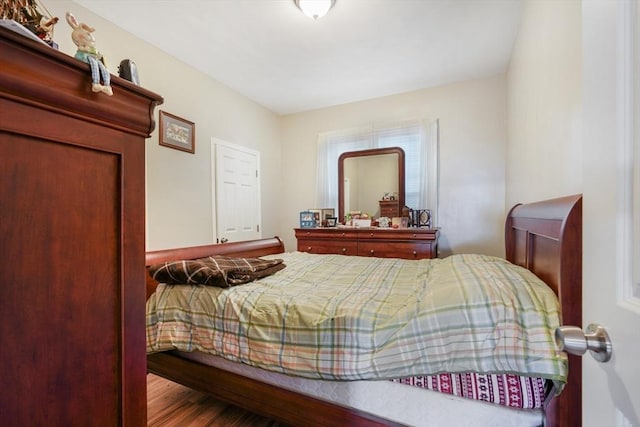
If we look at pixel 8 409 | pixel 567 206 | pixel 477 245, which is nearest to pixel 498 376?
pixel 567 206

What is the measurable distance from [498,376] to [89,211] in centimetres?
133

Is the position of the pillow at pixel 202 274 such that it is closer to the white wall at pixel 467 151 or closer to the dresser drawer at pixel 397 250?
the dresser drawer at pixel 397 250

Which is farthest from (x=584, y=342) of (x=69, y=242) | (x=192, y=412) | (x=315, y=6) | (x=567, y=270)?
(x=315, y=6)

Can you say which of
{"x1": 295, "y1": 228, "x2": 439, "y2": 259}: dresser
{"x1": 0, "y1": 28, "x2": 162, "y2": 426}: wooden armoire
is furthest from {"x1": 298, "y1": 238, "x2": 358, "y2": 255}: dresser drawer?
{"x1": 0, "y1": 28, "x2": 162, "y2": 426}: wooden armoire

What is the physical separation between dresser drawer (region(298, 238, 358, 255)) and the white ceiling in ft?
6.23

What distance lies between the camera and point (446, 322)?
36.9 inches

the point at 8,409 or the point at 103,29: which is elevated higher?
the point at 103,29

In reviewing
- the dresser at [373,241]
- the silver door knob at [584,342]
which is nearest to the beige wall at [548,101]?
the silver door knob at [584,342]

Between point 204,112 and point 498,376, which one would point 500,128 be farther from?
point 204,112

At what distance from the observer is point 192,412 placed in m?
1.54

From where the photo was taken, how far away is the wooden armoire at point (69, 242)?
48cm

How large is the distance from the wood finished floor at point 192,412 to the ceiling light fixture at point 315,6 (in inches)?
105

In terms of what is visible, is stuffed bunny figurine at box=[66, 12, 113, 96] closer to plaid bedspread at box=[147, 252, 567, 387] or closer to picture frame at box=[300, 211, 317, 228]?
plaid bedspread at box=[147, 252, 567, 387]

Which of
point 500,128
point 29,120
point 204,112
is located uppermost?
point 204,112
